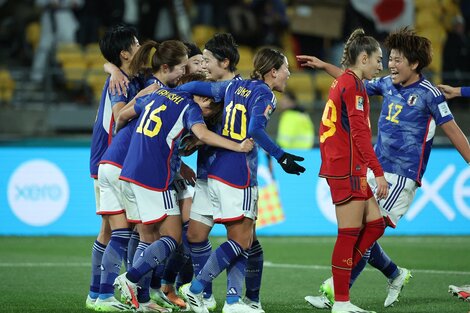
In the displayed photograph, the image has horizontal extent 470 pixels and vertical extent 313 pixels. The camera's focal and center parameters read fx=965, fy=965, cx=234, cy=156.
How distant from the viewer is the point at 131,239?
802 centimetres

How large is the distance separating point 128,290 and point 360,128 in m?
2.01

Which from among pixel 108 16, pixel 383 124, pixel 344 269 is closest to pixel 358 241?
pixel 344 269

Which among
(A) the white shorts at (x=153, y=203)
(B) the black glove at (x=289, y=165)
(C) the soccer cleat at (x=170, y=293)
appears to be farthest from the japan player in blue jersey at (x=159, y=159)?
(C) the soccer cleat at (x=170, y=293)

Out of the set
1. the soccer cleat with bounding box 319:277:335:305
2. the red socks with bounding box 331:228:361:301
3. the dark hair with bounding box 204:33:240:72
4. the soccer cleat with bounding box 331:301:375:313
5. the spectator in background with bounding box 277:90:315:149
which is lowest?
the spectator in background with bounding box 277:90:315:149

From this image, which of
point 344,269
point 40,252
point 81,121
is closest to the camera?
point 344,269

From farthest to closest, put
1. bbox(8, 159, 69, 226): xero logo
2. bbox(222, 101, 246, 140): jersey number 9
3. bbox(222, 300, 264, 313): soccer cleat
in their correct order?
bbox(8, 159, 69, 226): xero logo < bbox(222, 101, 246, 140): jersey number 9 < bbox(222, 300, 264, 313): soccer cleat

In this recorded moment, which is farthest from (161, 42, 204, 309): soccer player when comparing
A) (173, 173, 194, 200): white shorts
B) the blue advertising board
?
the blue advertising board

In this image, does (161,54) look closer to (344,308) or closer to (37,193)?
(344,308)

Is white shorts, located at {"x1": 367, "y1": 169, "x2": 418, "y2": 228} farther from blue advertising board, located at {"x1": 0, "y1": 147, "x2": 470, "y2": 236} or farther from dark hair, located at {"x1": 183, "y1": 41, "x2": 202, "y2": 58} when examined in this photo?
blue advertising board, located at {"x1": 0, "y1": 147, "x2": 470, "y2": 236}

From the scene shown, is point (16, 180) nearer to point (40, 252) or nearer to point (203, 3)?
point (40, 252)

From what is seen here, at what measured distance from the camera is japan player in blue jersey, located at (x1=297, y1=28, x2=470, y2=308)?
7766 mm

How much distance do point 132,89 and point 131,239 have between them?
1259 mm

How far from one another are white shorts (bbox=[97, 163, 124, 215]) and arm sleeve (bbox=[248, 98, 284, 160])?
4.07ft

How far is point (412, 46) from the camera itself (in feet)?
25.6
